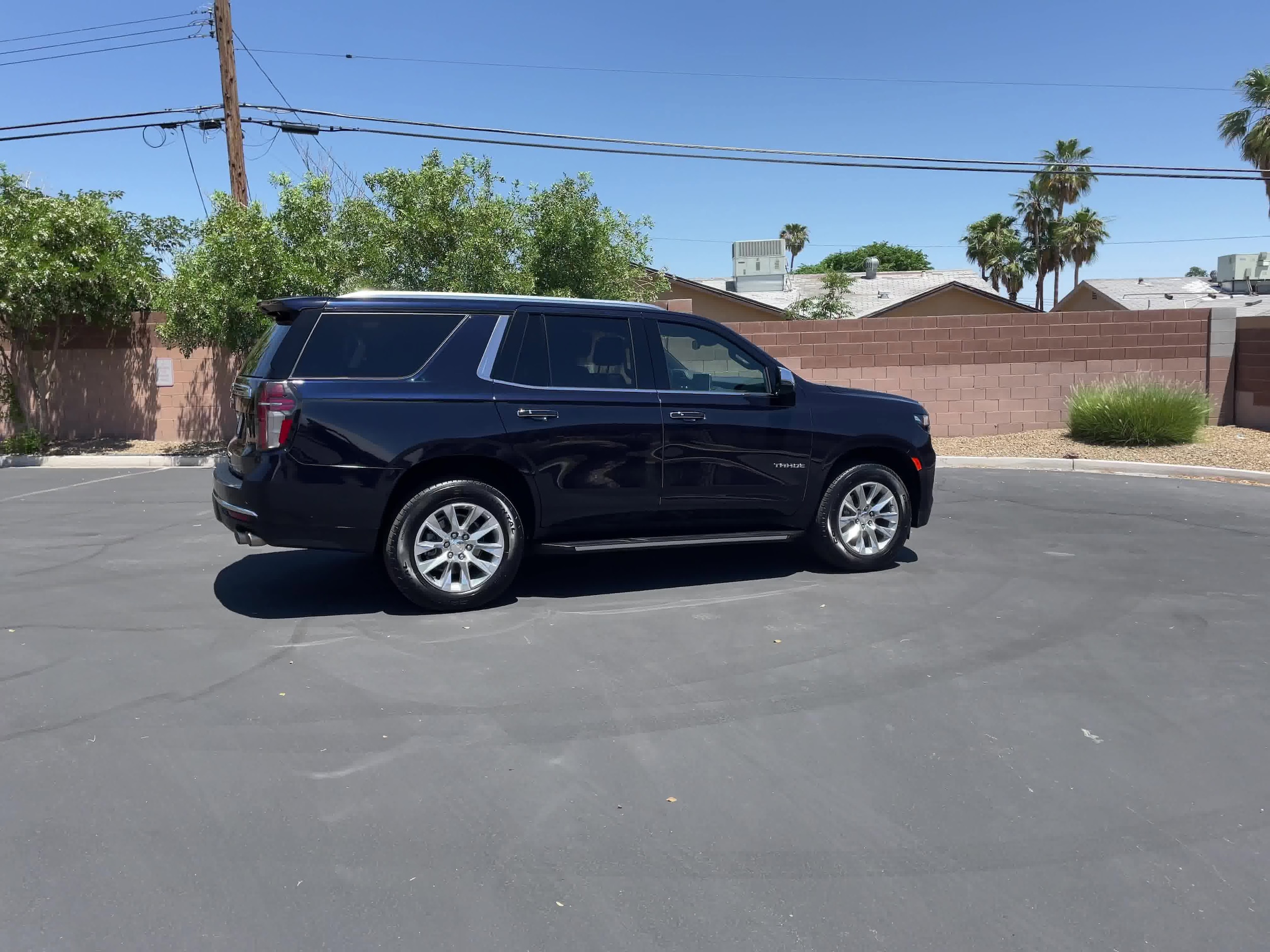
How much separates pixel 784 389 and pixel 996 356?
10.9 metres

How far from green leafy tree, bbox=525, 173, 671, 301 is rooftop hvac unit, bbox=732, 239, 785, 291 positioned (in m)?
20.0

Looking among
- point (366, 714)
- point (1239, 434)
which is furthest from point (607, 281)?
point (366, 714)

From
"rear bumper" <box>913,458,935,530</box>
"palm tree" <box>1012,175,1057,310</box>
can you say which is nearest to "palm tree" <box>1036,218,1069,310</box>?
"palm tree" <box>1012,175,1057,310</box>

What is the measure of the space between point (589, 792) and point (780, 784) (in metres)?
0.77

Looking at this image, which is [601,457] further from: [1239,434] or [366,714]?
[1239,434]

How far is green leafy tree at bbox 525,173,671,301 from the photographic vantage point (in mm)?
16969

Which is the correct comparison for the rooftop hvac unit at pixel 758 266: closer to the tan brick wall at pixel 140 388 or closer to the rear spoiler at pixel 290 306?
the tan brick wall at pixel 140 388

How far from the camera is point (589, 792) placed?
13.1 feet

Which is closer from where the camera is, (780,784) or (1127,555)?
(780,784)

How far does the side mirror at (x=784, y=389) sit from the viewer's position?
7.30 metres

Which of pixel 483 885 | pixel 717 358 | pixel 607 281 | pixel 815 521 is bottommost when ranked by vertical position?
pixel 483 885

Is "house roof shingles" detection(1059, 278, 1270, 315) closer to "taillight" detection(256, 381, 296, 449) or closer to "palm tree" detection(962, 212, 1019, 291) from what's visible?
"palm tree" detection(962, 212, 1019, 291)

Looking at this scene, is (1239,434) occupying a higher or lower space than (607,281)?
lower

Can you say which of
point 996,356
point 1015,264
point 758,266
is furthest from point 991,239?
point 996,356
